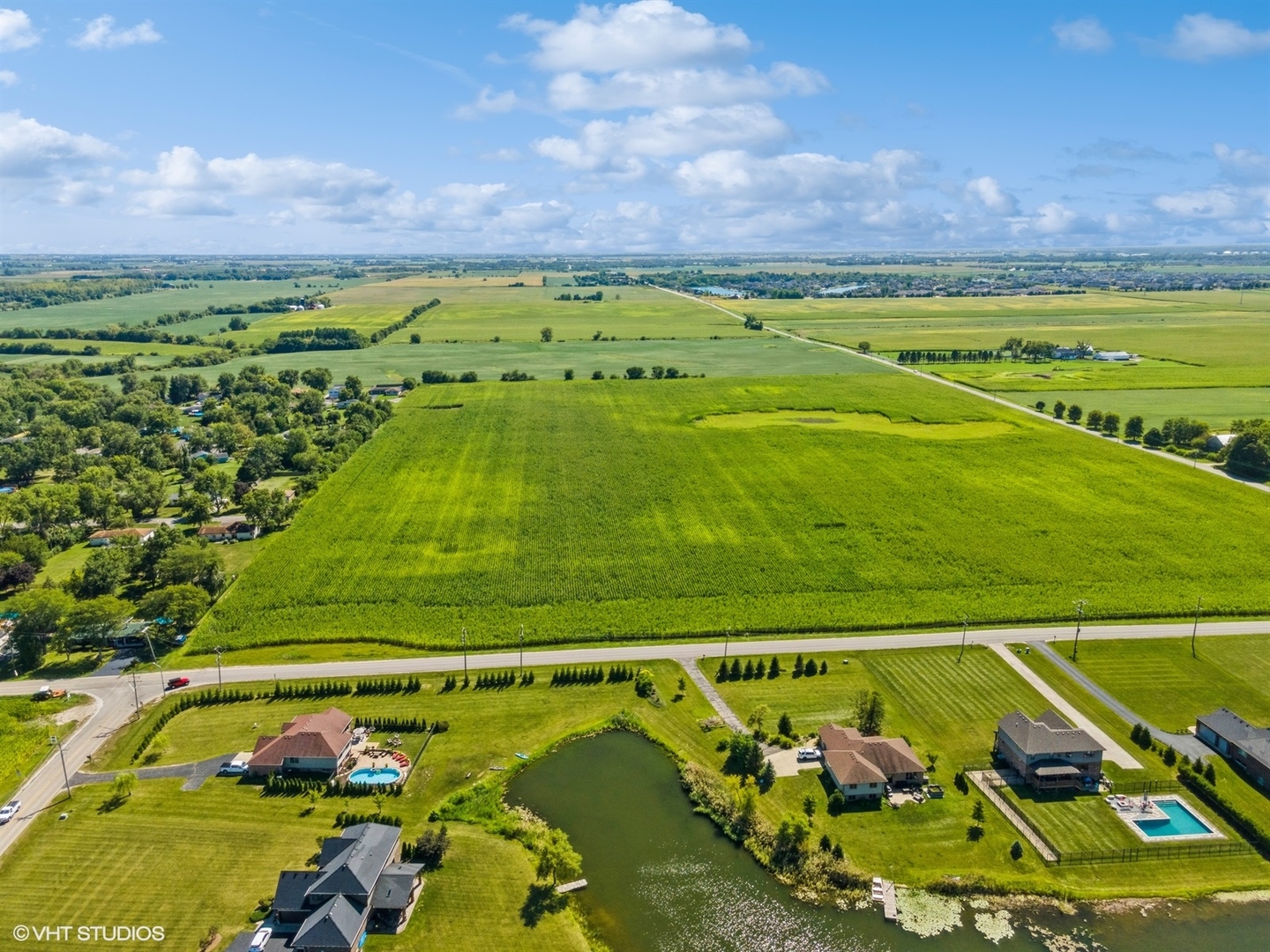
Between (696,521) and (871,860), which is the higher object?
(696,521)

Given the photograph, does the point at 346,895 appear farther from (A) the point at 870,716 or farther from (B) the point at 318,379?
(B) the point at 318,379

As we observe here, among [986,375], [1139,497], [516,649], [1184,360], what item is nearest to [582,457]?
[516,649]

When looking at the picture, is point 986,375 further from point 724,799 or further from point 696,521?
point 724,799

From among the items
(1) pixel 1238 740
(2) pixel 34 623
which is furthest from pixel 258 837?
(1) pixel 1238 740

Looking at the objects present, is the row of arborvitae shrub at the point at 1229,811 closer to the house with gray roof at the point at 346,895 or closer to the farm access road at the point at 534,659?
the farm access road at the point at 534,659

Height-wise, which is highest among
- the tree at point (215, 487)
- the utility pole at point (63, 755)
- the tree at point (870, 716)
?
the tree at point (215, 487)

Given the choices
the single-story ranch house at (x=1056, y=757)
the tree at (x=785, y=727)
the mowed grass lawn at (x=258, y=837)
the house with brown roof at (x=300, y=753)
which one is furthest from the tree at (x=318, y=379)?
the single-story ranch house at (x=1056, y=757)

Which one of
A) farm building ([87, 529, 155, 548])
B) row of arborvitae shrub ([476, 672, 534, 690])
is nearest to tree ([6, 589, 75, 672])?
farm building ([87, 529, 155, 548])
